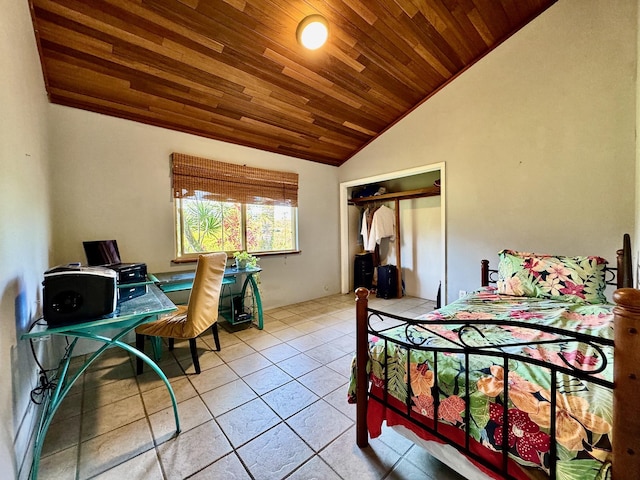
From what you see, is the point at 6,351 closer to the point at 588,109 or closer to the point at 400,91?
the point at 400,91

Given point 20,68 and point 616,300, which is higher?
point 20,68

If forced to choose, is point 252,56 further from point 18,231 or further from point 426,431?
point 426,431

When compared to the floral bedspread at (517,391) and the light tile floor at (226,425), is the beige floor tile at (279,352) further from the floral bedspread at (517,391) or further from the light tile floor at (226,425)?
the floral bedspread at (517,391)

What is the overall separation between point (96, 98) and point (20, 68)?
108cm

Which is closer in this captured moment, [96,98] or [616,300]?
[616,300]

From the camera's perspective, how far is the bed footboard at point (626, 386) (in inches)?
27.6

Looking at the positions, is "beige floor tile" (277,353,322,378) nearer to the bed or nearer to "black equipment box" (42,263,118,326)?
the bed

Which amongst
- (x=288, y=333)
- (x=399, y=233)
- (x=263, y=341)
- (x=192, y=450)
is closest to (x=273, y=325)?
(x=288, y=333)

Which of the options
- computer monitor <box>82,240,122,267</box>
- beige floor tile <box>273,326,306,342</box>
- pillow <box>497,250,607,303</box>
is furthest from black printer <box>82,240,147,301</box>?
pillow <box>497,250,607,303</box>

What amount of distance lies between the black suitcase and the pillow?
7.20ft

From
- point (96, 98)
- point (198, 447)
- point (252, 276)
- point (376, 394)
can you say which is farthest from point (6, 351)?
point (96, 98)

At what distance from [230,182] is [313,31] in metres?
1.95

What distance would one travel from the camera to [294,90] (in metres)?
2.89

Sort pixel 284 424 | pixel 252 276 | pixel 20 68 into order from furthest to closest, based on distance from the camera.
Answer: pixel 252 276 < pixel 284 424 < pixel 20 68
